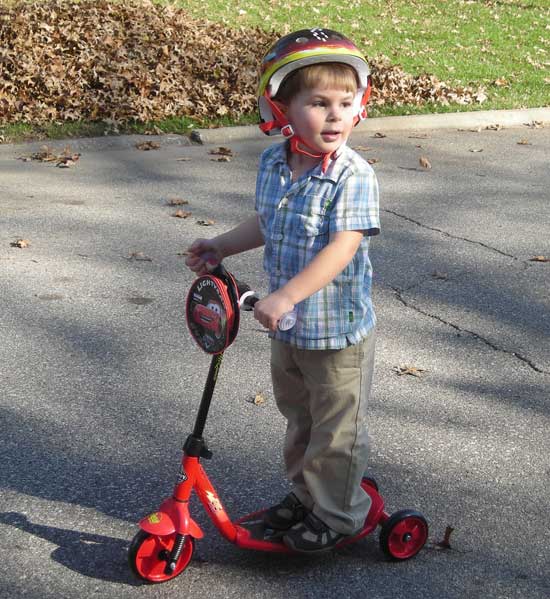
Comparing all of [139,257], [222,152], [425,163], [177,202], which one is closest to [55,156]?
[222,152]

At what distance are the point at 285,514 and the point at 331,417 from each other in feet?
1.25

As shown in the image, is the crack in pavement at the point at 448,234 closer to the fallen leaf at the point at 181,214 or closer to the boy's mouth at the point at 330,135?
the fallen leaf at the point at 181,214

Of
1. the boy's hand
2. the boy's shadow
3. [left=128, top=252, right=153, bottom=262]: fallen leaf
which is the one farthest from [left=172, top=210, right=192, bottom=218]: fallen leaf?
the boy's hand

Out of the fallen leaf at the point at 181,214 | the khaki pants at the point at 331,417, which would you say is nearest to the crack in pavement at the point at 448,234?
the fallen leaf at the point at 181,214

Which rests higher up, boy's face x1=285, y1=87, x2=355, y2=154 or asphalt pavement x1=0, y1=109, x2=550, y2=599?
boy's face x1=285, y1=87, x2=355, y2=154

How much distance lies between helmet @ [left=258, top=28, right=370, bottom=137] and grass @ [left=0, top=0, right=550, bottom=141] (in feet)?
22.1

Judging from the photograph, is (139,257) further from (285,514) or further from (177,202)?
(285,514)

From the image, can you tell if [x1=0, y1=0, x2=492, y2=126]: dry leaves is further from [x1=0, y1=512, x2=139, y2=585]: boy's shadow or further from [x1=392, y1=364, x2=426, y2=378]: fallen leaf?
[x1=0, y1=512, x2=139, y2=585]: boy's shadow

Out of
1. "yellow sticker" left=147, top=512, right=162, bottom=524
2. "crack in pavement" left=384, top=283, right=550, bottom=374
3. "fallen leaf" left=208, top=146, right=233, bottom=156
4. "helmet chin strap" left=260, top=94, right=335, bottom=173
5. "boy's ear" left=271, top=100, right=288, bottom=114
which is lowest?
"fallen leaf" left=208, top=146, right=233, bottom=156

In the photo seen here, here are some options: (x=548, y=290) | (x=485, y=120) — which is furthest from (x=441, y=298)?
(x=485, y=120)

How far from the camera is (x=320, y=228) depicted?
2.76 m

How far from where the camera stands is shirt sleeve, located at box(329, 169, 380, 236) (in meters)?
2.71

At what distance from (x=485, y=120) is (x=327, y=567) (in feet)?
27.0

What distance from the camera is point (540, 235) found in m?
6.71
